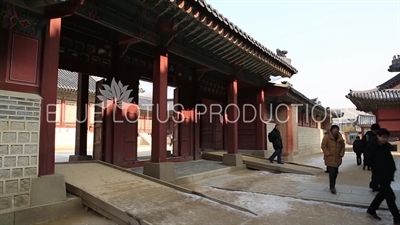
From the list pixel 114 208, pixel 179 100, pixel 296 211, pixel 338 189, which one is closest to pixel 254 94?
pixel 179 100

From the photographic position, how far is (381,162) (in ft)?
13.5

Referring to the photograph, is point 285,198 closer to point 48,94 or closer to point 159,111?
point 159,111

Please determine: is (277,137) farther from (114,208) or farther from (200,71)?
(114,208)

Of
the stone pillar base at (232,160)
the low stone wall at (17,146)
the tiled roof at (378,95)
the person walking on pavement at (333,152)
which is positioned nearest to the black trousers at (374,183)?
the person walking on pavement at (333,152)

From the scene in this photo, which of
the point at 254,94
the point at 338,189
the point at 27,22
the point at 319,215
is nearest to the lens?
the point at 27,22

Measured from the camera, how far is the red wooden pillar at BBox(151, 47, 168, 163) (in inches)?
237

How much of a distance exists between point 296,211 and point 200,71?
5.95 m

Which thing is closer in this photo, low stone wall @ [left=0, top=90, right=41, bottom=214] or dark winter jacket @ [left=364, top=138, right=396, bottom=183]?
low stone wall @ [left=0, top=90, right=41, bottom=214]

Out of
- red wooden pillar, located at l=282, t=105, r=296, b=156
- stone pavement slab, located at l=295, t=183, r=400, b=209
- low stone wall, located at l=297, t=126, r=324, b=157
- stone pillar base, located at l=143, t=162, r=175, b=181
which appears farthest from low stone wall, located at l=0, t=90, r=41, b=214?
low stone wall, located at l=297, t=126, r=324, b=157

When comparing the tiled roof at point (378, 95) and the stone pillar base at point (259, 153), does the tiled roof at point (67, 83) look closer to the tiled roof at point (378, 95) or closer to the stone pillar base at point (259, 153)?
the stone pillar base at point (259, 153)

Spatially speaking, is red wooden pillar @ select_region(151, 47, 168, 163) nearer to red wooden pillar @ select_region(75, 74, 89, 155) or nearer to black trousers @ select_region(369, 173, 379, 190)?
red wooden pillar @ select_region(75, 74, 89, 155)

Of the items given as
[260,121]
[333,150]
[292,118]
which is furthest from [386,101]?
[333,150]

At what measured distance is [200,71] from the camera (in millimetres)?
9477

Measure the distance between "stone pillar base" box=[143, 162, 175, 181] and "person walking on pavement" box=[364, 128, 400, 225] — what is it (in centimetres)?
352
